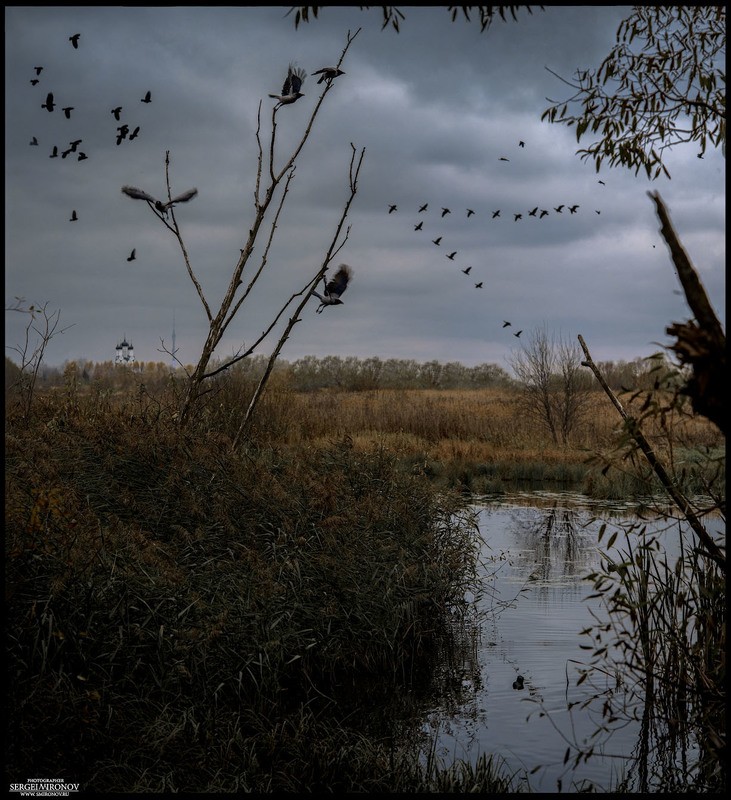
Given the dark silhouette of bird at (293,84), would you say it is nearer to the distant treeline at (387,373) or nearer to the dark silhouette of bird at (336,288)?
the dark silhouette of bird at (336,288)

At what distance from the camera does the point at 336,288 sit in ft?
25.8

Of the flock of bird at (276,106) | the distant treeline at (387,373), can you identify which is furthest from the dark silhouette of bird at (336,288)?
the distant treeline at (387,373)

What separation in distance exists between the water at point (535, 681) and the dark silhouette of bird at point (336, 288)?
2907mm

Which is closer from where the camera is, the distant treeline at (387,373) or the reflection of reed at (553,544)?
the reflection of reed at (553,544)

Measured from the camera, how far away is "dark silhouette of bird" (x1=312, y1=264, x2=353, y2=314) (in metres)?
7.85

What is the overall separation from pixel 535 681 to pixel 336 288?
4005mm

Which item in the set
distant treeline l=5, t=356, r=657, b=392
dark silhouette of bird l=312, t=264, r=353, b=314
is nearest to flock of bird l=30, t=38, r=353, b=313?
dark silhouette of bird l=312, t=264, r=353, b=314

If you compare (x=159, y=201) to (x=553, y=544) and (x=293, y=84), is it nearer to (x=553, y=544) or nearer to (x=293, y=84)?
(x=293, y=84)

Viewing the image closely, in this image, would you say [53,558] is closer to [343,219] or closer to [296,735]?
[296,735]

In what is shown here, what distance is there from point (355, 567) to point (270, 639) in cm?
100

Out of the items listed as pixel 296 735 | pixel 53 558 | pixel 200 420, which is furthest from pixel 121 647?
pixel 200 420

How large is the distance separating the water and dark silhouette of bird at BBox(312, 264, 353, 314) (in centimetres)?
291

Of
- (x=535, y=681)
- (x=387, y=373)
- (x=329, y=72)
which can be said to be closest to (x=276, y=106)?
(x=329, y=72)

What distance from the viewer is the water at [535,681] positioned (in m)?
4.24
